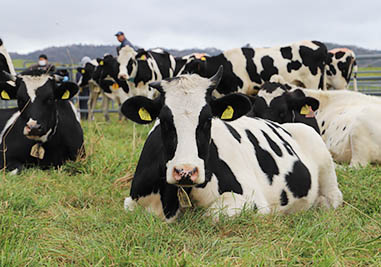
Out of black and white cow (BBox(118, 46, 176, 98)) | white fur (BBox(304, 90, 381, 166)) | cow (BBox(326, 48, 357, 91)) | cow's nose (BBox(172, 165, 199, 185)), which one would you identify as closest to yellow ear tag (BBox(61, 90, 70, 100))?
cow's nose (BBox(172, 165, 199, 185))

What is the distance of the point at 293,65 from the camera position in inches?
464

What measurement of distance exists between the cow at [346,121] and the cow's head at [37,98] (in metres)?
2.94

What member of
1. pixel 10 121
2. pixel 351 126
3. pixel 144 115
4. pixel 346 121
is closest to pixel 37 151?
pixel 10 121

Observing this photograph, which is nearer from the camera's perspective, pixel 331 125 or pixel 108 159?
pixel 108 159

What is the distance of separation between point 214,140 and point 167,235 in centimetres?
107

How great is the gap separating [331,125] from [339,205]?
3.01 metres

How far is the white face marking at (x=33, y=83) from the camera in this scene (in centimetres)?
559

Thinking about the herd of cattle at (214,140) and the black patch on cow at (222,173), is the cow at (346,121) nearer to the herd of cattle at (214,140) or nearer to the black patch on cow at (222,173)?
the herd of cattle at (214,140)

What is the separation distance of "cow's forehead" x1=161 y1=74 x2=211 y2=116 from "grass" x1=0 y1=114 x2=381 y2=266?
0.79m

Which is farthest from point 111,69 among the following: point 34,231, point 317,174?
point 34,231

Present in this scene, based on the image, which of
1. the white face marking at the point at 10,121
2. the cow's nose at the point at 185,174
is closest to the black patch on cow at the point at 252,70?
the white face marking at the point at 10,121

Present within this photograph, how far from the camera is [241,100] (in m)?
3.53

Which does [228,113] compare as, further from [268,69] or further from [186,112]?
[268,69]

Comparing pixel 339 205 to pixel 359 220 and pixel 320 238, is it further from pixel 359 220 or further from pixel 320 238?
pixel 320 238
